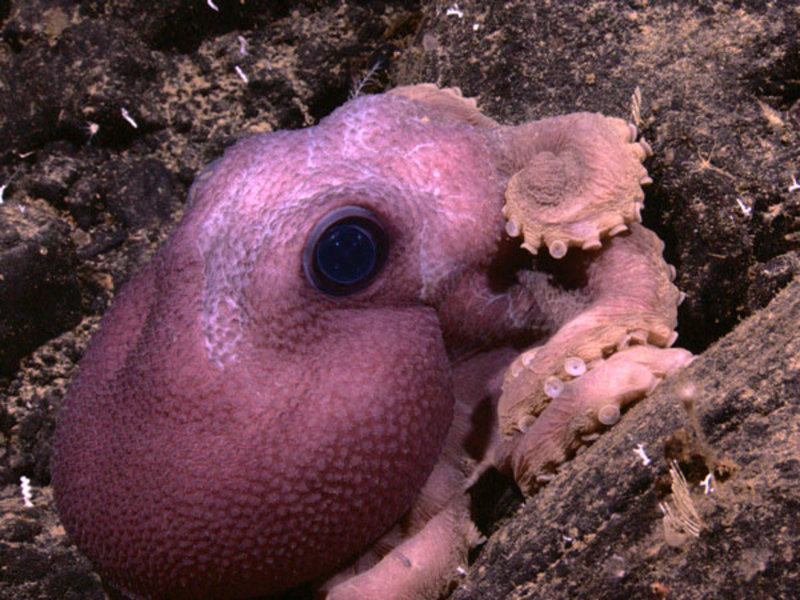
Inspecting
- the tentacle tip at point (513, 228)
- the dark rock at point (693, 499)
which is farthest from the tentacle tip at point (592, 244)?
the dark rock at point (693, 499)

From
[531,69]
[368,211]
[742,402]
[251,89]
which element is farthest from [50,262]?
[742,402]

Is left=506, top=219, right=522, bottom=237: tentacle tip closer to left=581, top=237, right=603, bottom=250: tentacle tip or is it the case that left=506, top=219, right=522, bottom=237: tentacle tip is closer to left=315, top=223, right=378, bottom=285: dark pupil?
left=581, top=237, right=603, bottom=250: tentacle tip

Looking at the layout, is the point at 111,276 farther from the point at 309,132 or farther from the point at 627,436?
the point at 627,436

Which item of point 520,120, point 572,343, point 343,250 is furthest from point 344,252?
point 520,120

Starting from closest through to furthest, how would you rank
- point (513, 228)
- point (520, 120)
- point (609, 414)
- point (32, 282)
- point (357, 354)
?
point (609, 414) < point (357, 354) < point (513, 228) < point (520, 120) < point (32, 282)

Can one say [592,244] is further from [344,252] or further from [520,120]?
[520,120]

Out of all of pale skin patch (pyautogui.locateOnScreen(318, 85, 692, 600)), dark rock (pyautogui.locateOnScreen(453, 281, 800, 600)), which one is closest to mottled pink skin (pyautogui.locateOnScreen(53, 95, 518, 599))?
pale skin patch (pyautogui.locateOnScreen(318, 85, 692, 600))
